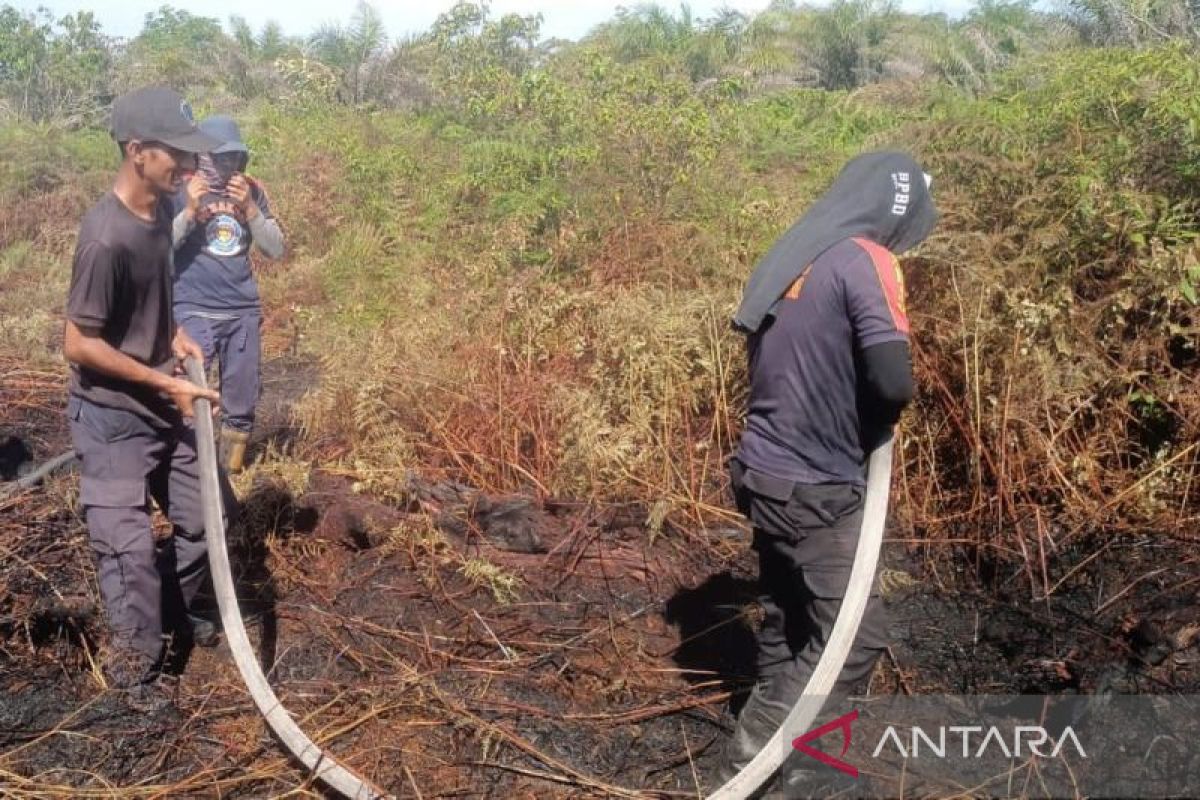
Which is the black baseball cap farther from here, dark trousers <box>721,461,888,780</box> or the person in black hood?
dark trousers <box>721,461,888,780</box>

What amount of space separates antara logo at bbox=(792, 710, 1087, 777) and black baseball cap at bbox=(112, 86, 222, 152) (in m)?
2.69

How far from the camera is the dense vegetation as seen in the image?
4.39 meters

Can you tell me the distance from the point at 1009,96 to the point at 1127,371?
7.17 feet

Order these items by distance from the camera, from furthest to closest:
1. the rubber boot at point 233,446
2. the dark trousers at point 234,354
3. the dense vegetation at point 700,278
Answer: the rubber boot at point 233,446
the dark trousers at point 234,354
the dense vegetation at point 700,278

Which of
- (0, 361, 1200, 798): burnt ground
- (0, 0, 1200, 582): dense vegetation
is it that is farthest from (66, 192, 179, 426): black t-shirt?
(0, 0, 1200, 582): dense vegetation

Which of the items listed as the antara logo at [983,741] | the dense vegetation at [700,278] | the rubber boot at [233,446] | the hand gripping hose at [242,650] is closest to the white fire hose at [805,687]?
the hand gripping hose at [242,650]

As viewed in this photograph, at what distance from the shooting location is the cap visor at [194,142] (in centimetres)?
327

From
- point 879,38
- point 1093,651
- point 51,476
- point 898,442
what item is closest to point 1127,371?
point 898,442

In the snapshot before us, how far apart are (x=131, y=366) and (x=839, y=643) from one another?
2.31 meters

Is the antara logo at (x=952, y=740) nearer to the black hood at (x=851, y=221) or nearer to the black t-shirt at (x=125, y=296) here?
the black hood at (x=851, y=221)

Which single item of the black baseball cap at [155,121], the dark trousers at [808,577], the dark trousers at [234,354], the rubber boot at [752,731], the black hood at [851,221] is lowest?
the rubber boot at [752,731]

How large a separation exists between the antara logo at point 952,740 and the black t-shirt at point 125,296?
8.04 feet


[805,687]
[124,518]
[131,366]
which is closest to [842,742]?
[805,687]

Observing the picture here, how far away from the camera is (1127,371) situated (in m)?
4.41
